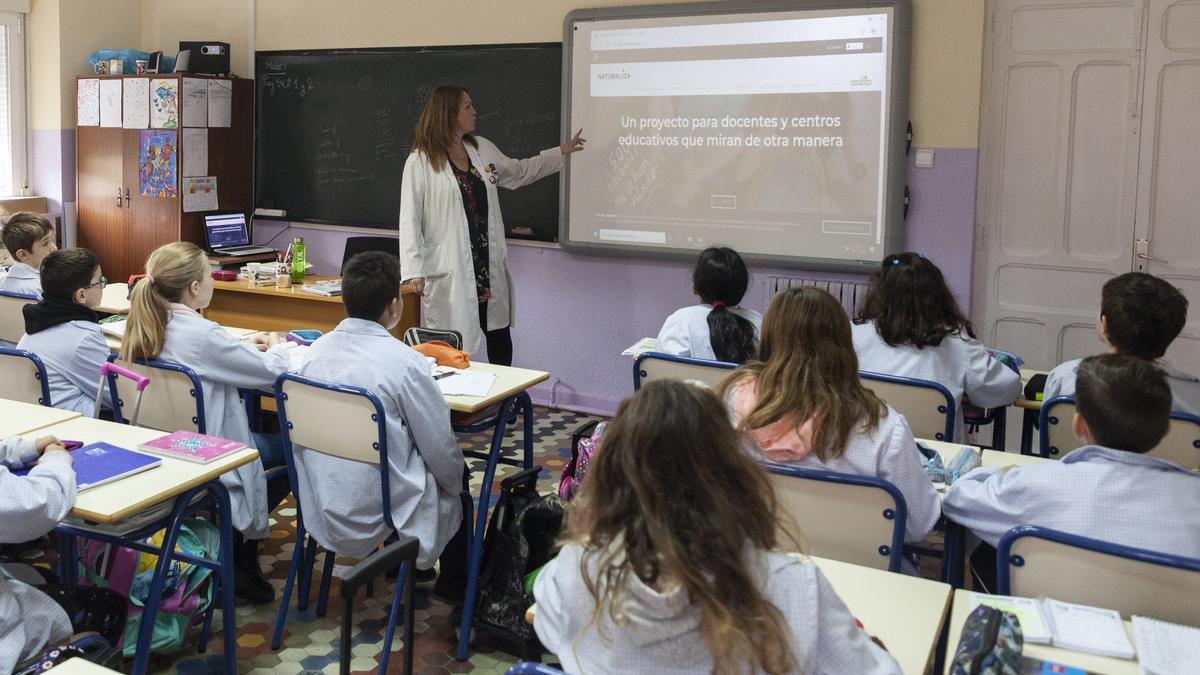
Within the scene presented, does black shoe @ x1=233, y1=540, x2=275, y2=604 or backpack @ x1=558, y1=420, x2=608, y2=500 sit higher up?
backpack @ x1=558, y1=420, x2=608, y2=500

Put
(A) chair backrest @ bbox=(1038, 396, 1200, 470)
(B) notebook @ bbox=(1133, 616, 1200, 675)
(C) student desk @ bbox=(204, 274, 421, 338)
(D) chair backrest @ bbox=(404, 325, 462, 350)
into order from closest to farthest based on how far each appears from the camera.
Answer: (B) notebook @ bbox=(1133, 616, 1200, 675), (A) chair backrest @ bbox=(1038, 396, 1200, 470), (D) chair backrest @ bbox=(404, 325, 462, 350), (C) student desk @ bbox=(204, 274, 421, 338)

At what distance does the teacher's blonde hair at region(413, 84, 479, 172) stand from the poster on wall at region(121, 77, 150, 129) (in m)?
2.47

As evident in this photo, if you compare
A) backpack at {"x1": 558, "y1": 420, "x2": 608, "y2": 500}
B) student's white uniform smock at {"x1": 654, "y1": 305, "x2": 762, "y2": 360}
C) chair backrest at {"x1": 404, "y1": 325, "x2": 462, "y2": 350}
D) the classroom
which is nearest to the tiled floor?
the classroom

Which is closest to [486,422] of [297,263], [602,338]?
[602,338]

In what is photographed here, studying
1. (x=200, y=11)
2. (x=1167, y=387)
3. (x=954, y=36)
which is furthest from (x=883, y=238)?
(x=200, y=11)

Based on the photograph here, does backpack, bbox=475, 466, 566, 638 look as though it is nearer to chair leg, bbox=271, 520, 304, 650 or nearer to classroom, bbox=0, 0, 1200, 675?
classroom, bbox=0, 0, 1200, 675

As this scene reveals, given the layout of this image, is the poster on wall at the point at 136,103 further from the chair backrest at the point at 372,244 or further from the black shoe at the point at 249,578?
the black shoe at the point at 249,578

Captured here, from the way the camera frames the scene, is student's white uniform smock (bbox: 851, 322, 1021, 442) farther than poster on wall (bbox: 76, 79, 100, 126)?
No

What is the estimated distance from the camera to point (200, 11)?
7031 millimetres

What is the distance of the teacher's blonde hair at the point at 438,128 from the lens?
515 centimetres

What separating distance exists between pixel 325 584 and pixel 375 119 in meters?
3.62

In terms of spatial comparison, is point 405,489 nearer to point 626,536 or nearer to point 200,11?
point 626,536

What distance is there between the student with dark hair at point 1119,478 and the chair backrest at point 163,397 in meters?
2.32

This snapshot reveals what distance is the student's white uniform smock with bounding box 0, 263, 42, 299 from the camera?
180 inches
